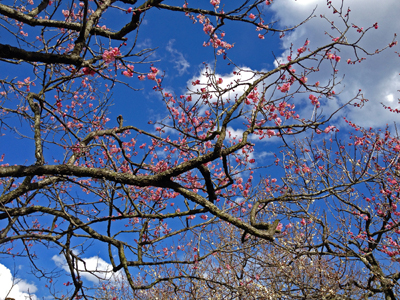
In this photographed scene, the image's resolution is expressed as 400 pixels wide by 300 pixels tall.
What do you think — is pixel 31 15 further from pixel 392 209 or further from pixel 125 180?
pixel 392 209

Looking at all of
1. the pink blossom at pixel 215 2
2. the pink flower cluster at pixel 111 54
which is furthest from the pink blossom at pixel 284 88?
the pink flower cluster at pixel 111 54

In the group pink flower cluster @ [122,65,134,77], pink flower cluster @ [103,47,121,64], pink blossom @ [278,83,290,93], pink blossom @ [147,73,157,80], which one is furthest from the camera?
pink blossom @ [278,83,290,93]

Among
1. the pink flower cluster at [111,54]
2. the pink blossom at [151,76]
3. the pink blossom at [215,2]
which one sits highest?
the pink blossom at [215,2]

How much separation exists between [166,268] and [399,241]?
23.6 feet

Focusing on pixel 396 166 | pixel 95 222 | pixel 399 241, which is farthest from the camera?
pixel 396 166

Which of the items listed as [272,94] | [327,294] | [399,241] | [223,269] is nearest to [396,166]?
[399,241]

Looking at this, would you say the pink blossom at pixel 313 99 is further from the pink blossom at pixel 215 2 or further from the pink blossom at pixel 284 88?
the pink blossom at pixel 215 2

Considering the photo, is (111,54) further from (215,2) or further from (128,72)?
(215,2)

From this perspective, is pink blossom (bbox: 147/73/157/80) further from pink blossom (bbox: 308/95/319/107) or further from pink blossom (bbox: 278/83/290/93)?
pink blossom (bbox: 308/95/319/107)

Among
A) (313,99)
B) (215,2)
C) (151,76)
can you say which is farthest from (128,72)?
(313,99)

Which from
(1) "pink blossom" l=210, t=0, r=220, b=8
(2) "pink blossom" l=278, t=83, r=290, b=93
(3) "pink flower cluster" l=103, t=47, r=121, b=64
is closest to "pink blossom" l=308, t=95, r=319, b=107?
(2) "pink blossom" l=278, t=83, r=290, b=93

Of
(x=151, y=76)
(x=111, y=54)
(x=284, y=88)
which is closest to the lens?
(x=111, y=54)

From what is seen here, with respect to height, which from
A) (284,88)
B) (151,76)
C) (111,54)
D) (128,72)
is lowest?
(111,54)

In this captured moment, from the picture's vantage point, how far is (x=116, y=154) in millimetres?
7457
